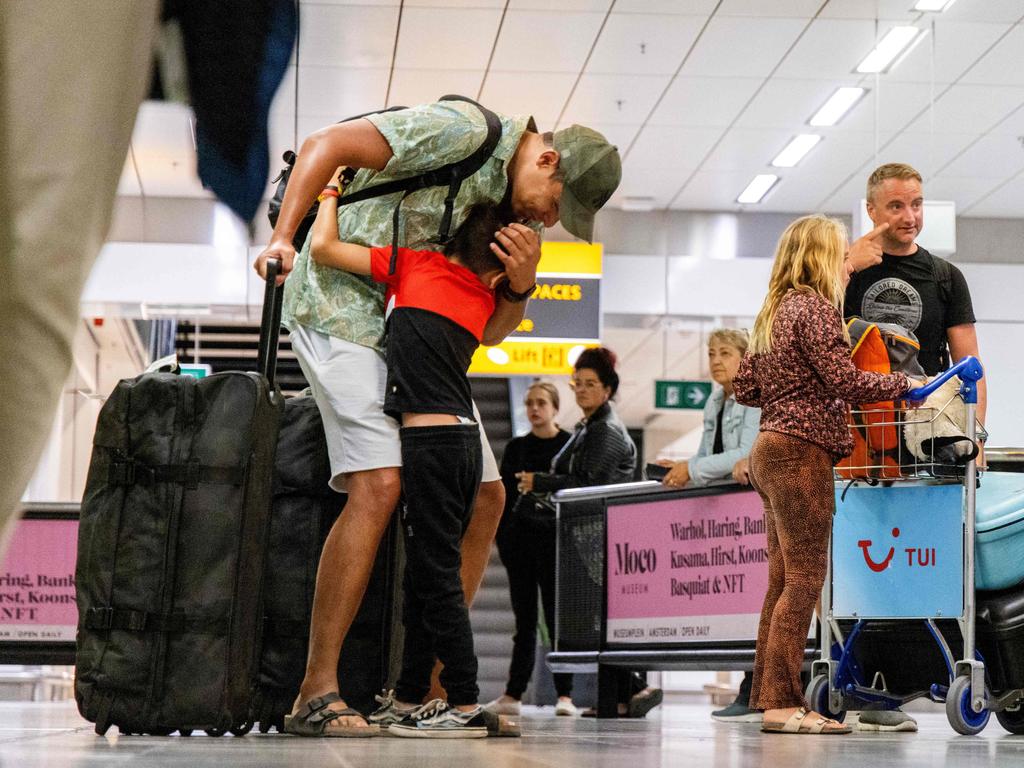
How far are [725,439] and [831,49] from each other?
5.69 metres

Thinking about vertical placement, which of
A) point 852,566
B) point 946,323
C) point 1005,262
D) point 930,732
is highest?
point 1005,262

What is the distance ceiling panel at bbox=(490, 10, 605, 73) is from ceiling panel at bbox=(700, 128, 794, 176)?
7.39 ft

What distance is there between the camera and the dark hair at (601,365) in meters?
6.49

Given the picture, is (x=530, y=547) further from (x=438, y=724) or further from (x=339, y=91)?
(x=339, y=91)

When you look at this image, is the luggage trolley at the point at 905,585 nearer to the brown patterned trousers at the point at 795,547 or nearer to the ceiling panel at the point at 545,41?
the brown patterned trousers at the point at 795,547

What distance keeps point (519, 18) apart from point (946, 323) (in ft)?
19.3

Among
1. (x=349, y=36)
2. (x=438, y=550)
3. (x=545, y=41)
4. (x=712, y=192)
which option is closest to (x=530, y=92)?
(x=545, y=41)

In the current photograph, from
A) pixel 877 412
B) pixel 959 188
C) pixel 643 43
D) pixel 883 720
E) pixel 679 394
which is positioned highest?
pixel 643 43

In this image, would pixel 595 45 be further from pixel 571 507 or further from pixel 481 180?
pixel 481 180

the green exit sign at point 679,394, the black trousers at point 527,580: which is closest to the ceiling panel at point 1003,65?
the black trousers at point 527,580

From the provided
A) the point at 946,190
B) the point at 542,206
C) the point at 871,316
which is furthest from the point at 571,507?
the point at 946,190

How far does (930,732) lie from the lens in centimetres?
417

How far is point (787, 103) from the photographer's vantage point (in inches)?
456

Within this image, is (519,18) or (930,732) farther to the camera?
(519,18)
